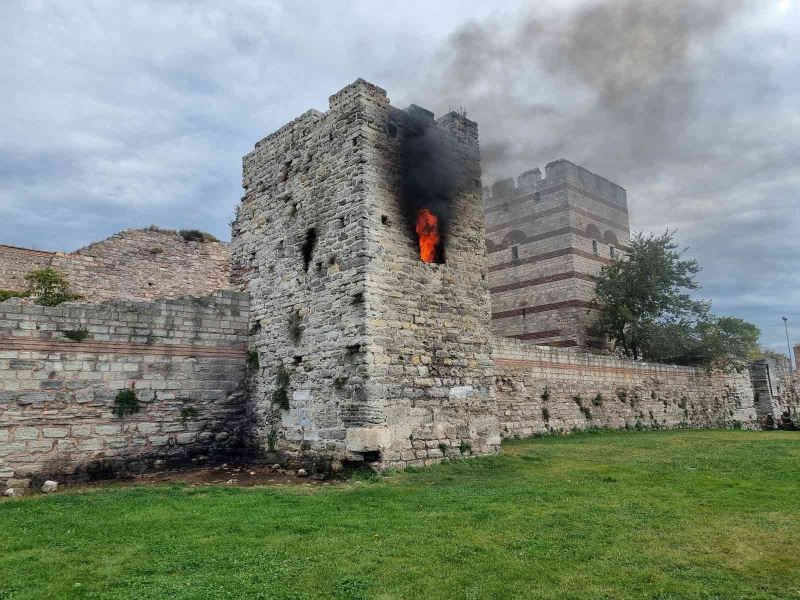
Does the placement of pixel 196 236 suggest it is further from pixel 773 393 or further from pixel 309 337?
pixel 773 393

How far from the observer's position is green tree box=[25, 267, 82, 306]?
1520cm

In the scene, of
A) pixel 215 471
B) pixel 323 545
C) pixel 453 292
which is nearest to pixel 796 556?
pixel 323 545

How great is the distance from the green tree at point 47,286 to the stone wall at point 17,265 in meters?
0.64

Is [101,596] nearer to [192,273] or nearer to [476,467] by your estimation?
[476,467]

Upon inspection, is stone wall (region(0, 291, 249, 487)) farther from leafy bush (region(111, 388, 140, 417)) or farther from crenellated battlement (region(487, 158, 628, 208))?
crenellated battlement (region(487, 158, 628, 208))

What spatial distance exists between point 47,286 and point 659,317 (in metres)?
24.2

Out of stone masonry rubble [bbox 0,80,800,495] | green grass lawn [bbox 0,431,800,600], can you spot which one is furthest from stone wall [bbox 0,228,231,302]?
green grass lawn [bbox 0,431,800,600]

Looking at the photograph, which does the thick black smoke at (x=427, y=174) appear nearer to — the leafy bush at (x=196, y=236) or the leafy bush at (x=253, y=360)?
the leafy bush at (x=253, y=360)

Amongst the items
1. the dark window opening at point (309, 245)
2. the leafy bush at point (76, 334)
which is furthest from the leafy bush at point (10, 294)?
the dark window opening at point (309, 245)

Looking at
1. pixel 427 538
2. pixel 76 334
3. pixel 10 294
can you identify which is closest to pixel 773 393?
pixel 427 538

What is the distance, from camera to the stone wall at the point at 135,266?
1655 centimetres

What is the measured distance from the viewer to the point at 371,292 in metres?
A: 9.93

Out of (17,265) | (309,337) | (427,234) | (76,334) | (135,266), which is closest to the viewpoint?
(76,334)

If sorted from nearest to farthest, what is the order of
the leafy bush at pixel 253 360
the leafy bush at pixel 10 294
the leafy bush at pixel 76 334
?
1. the leafy bush at pixel 76 334
2. the leafy bush at pixel 253 360
3. the leafy bush at pixel 10 294
